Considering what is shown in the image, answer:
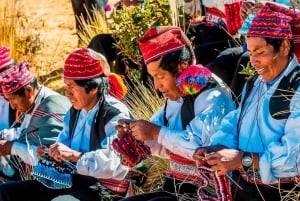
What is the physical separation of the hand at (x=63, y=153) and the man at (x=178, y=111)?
0.45 metres

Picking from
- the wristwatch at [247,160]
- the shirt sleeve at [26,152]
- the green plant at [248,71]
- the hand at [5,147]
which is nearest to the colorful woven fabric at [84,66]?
the shirt sleeve at [26,152]

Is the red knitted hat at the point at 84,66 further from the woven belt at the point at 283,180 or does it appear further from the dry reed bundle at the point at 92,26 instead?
the dry reed bundle at the point at 92,26

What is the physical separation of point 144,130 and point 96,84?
73cm

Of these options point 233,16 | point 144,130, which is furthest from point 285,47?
point 233,16

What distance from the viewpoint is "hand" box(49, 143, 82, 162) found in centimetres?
502

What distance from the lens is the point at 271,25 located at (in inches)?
165

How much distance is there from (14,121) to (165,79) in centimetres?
168

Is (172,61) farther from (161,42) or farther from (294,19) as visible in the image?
(294,19)

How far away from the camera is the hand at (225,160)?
4070mm

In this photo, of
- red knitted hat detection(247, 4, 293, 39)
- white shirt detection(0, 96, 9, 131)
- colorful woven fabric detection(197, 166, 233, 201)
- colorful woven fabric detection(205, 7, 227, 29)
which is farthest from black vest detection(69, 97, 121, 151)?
colorful woven fabric detection(205, 7, 227, 29)

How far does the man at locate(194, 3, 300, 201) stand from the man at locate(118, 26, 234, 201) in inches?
7.9

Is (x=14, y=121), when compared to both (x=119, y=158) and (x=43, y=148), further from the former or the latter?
(x=119, y=158)

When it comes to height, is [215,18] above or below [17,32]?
above

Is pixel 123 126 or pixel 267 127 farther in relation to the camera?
pixel 123 126
